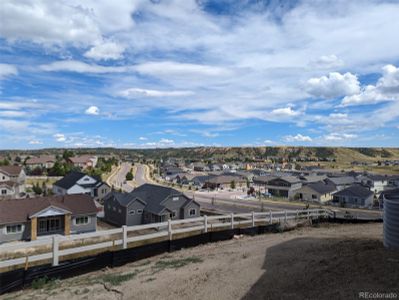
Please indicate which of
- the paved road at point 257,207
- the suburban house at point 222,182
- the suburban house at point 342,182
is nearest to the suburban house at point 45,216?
the paved road at point 257,207

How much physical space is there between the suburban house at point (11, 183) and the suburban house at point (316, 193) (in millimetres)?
53263

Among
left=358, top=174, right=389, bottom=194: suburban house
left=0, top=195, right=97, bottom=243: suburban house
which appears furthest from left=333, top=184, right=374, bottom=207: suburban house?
left=0, top=195, right=97, bottom=243: suburban house

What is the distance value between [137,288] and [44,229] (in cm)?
2841

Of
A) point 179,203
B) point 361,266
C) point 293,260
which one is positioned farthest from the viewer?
point 179,203

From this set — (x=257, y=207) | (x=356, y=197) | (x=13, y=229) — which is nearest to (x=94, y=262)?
(x=13, y=229)

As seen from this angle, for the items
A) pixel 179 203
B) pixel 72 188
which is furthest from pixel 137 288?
pixel 72 188

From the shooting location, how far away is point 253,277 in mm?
7664

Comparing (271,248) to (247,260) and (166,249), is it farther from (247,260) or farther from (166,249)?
(166,249)

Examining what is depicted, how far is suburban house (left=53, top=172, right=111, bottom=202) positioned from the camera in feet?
184

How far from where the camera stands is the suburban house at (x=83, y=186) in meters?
56.2

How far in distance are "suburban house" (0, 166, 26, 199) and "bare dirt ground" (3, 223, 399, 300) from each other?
53.0 metres

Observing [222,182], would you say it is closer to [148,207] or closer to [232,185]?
[232,185]

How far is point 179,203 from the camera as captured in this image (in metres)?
39.2

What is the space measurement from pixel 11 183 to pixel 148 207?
32.7 meters
